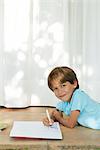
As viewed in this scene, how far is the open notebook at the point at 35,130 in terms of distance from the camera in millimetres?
1019

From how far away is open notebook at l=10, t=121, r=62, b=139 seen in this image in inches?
40.1

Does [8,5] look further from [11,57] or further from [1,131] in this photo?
[1,131]

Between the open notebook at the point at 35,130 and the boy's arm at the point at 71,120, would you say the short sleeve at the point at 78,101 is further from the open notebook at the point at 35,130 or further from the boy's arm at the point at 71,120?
the open notebook at the point at 35,130

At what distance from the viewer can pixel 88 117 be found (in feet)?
4.20

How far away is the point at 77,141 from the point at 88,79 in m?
2.22

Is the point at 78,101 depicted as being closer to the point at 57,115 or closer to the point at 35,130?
the point at 57,115

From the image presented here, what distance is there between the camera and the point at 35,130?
43.9 inches

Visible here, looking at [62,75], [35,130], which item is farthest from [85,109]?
[35,130]

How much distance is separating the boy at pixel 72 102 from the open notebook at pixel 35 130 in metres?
0.05

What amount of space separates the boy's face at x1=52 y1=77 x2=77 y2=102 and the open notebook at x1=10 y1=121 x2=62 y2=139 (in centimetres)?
16

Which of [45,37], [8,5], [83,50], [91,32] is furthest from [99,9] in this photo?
[8,5]

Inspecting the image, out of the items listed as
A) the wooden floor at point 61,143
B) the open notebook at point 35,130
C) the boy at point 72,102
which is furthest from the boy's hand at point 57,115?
the wooden floor at point 61,143

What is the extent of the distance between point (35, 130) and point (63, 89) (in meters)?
0.28

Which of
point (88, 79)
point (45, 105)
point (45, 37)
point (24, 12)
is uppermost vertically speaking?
point (24, 12)
